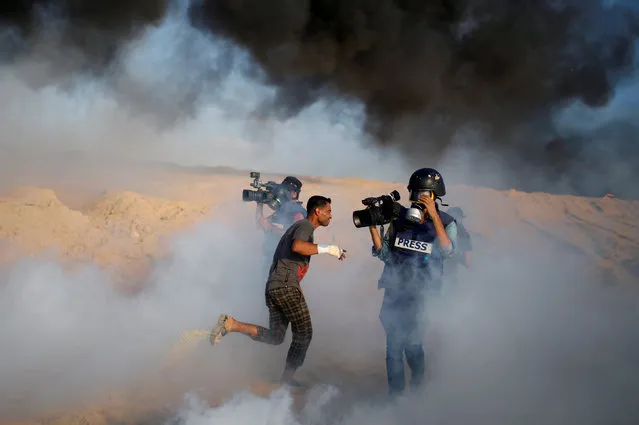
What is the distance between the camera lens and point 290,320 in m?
3.60

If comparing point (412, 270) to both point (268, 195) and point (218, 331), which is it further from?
point (268, 195)

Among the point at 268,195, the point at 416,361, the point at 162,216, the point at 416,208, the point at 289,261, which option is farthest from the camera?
the point at 162,216

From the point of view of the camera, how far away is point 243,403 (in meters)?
3.31

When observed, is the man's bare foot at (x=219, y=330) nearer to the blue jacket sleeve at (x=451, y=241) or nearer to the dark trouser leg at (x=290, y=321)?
the dark trouser leg at (x=290, y=321)

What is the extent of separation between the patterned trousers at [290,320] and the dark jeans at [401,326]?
629 millimetres

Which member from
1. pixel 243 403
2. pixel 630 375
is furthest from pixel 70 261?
pixel 630 375

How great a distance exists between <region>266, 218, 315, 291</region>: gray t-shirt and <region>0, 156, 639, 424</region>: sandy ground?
Answer: 10.1 ft

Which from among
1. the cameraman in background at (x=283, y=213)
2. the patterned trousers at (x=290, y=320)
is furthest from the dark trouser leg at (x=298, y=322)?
the cameraman in background at (x=283, y=213)

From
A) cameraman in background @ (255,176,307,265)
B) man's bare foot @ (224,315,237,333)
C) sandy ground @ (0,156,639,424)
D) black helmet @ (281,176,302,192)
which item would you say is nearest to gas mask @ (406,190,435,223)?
man's bare foot @ (224,315,237,333)

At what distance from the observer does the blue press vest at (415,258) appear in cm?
316

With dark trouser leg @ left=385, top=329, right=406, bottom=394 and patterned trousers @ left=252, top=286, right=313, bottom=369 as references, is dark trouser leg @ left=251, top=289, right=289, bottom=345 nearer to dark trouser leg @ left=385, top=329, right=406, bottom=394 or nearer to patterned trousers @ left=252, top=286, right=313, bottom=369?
patterned trousers @ left=252, top=286, right=313, bottom=369

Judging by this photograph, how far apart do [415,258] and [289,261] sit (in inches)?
35.7

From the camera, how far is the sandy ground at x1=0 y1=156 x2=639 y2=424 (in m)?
8.05

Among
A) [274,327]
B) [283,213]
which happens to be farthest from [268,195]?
[274,327]
